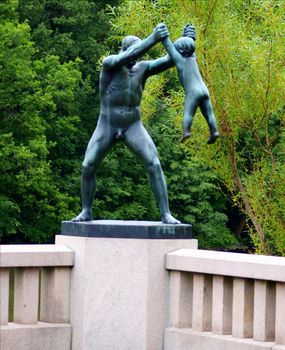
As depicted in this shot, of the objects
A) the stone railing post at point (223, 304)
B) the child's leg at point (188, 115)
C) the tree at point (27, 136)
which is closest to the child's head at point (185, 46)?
the child's leg at point (188, 115)

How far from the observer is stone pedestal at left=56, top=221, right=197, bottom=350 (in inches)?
345

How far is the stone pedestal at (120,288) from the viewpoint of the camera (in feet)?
28.7

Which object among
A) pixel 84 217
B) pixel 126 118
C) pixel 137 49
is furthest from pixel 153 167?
pixel 137 49

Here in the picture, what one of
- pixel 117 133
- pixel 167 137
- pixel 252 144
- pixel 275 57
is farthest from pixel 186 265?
pixel 167 137

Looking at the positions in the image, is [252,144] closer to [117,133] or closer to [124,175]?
[124,175]

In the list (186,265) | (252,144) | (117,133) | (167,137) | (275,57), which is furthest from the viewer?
(167,137)

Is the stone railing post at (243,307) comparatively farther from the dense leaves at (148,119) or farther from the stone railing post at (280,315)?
the dense leaves at (148,119)

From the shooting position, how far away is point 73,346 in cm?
891

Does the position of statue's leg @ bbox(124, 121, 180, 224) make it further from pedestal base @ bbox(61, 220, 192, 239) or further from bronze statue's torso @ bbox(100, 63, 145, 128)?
pedestal base @ bbox(61, 220, 192, 239)

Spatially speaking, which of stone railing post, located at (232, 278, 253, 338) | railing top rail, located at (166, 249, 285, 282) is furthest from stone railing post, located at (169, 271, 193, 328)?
stone railing post, located at (232, 278, 253, 338)

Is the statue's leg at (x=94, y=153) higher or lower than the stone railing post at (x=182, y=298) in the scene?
higher

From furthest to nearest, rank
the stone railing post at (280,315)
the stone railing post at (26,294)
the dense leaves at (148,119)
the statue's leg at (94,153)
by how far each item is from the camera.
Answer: the dense leaves at (148,119)
the statue's leg at (94,153)
the stone railing post at (26,294)
the stone railing post at (280,315)

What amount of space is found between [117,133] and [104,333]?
1.69 metres

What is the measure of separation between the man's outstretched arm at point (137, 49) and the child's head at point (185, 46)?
18 cm
